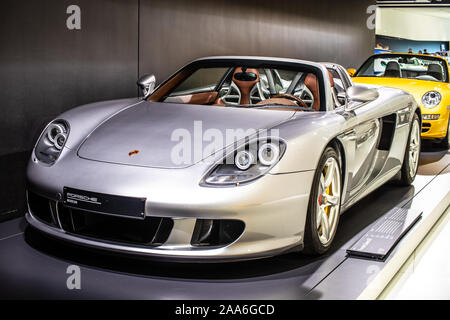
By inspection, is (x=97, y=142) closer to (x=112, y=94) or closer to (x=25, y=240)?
(x=25, y=240)

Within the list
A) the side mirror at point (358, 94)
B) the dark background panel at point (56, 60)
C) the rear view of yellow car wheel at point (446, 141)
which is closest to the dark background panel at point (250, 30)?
the dark background panel at point (56, 60)

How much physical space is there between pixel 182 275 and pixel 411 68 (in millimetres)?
5869

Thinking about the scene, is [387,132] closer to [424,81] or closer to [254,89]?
[254,89]

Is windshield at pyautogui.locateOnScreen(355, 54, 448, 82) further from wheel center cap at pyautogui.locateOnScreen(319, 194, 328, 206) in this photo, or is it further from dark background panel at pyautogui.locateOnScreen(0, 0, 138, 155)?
wheel center cap at pyautogui.locateOnScreen(319, 194, 328, 206)

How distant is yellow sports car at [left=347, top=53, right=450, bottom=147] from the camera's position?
6.99 metres

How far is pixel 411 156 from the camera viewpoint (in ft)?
16.5

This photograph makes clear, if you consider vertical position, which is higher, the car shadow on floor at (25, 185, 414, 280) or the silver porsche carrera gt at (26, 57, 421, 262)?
the silver porsche carrera gt at (26, 57, 421, 262)

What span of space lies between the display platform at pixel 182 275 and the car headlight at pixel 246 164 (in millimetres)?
484

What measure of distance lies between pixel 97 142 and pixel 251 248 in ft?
3.20

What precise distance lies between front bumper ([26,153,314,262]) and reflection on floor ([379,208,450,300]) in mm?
584

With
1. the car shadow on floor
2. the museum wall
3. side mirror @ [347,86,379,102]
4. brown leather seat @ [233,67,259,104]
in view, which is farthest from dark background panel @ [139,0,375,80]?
the car shadow on floor

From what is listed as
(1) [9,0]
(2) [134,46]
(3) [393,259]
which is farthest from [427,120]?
(1) [9,0]

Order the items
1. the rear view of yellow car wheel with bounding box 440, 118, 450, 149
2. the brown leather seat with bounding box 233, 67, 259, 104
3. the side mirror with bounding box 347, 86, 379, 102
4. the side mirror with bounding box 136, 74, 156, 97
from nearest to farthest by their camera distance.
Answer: the side mirror with bounding box 347, 86, 379, 102 < the side mirror with bounding box 136, 74, 156, 97 < the brown leather seat with bounding box 233, 67, 259, 104 < the rear view of yellow car wheel with bounding box 440, 118, 450, 149

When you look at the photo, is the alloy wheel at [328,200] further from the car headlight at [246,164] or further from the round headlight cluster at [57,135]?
the round headlight cluster at [57,135]
